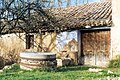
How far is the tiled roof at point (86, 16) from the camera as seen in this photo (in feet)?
59.8

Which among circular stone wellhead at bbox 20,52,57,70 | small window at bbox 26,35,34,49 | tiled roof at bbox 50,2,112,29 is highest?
tiled roof at bbox 50,2,112,29

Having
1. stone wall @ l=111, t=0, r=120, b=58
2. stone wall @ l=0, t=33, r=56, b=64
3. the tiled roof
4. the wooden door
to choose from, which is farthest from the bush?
stone wall @ l=0, t=33, r=56, b=64

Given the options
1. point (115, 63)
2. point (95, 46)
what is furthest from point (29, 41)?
point (115, 63)

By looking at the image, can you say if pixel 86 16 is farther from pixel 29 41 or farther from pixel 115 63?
pixel 29 41

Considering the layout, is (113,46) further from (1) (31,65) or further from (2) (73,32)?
(1) (31,65)

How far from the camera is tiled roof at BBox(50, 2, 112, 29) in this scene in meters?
18.2

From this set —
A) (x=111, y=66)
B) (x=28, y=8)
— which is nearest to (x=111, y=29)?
(x=111, y=66)

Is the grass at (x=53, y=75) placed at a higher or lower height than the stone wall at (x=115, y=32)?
lower

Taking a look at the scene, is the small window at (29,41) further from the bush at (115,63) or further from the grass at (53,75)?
the grass at (53,75)

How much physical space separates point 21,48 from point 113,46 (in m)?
8.31

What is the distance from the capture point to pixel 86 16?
20078 millimetres

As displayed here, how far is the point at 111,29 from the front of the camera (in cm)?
1786

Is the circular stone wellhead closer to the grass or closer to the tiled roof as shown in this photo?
the grass

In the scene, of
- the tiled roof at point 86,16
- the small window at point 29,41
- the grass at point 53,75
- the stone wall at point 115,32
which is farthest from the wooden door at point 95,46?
the grass at point 53,75
